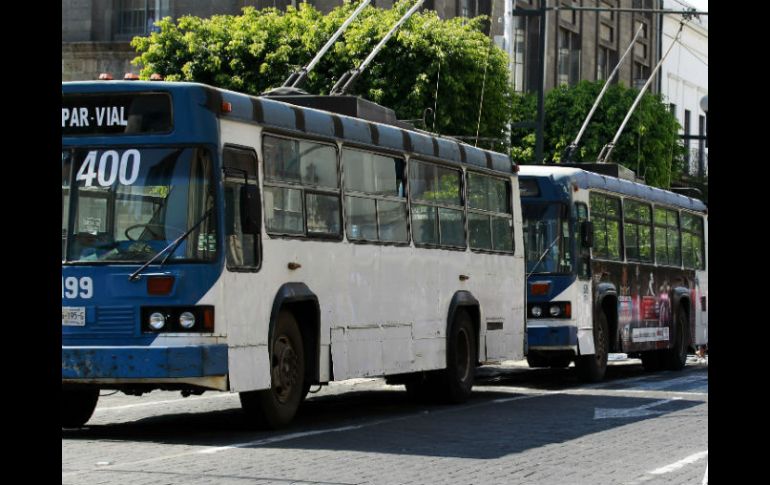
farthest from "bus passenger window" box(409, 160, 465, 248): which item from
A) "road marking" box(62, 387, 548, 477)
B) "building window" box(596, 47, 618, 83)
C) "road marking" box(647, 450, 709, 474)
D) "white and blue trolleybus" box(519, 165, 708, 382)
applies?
"building window" box(596, 47, 618, 83)

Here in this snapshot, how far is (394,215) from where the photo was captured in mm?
15555

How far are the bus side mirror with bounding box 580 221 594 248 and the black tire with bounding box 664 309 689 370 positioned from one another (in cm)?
521

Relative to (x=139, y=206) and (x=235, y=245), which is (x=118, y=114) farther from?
(x=235, y=245)

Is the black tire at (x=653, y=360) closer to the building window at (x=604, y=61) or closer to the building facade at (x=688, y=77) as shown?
the building window at (x=604, y=61)

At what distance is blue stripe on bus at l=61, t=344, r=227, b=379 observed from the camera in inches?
462

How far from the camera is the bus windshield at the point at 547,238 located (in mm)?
21500

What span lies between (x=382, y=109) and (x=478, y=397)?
4018 mm

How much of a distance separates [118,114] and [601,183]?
39.6 feet

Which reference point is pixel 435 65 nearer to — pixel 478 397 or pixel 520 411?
pixel 478 397

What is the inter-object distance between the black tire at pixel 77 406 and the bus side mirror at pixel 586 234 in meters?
9.98

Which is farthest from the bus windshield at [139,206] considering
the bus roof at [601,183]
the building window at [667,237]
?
the building window at [667,237]

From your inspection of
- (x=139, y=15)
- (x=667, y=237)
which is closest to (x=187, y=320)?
(x=667, y=237)

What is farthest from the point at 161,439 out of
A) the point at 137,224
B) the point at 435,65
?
the point at 435,65
